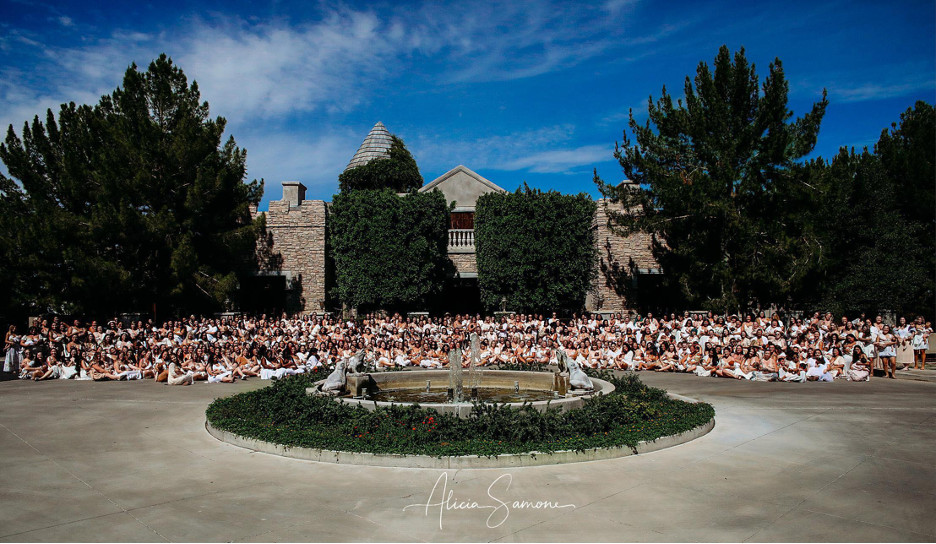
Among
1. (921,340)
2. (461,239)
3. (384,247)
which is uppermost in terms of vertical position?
(461,239)

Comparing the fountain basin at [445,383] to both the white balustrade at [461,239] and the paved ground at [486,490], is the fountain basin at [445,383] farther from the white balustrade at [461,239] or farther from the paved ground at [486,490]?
the white balustrade at [461,239]

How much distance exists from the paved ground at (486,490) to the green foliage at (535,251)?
50.3ft

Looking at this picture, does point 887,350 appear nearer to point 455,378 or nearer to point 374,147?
point 455,378

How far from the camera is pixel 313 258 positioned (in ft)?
87.8

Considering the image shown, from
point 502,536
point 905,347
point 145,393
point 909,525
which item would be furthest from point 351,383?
point 905,347

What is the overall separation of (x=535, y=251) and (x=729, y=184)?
7.71 metres

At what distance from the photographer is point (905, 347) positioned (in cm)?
1648

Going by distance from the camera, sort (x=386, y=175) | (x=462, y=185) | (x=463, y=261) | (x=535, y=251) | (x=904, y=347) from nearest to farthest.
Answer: (x=904, y=347) → (x=535, y=251) → (x=463, y=261) → (x=462, y=185) → (x=386, y=175)

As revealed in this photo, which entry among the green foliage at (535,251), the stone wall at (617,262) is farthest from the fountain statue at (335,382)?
the stone wall at (617,262)

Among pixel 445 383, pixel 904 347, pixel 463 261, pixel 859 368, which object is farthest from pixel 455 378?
pixel 463 261

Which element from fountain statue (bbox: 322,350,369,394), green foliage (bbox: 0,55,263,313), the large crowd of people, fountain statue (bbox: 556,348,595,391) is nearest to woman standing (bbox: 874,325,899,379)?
the large crowd of people

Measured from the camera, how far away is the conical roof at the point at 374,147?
49.1 meters

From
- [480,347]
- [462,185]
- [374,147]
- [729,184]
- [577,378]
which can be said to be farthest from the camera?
[374,147]

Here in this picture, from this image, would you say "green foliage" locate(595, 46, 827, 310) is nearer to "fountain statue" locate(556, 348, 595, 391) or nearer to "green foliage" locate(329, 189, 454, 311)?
"green foliage" locate(329, 189, 454, 311)
